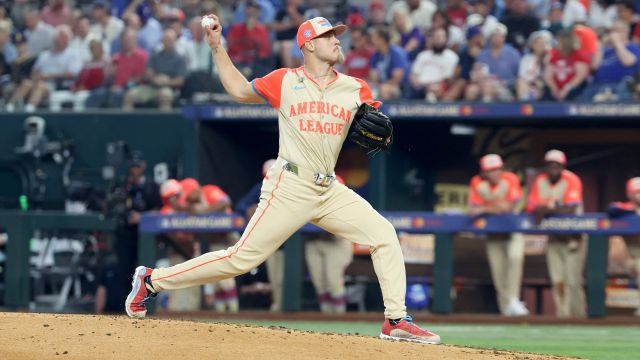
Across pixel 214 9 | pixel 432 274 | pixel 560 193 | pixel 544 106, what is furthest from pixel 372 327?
pixel 214 9

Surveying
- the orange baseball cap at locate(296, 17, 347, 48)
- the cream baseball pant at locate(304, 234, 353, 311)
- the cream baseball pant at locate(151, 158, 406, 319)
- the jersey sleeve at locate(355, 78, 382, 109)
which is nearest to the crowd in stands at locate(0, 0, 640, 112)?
the cream baseball pant at locate(304, 234, 353, 311)

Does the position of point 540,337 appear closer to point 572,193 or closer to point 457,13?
point 572,193

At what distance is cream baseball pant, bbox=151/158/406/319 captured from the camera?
698cm

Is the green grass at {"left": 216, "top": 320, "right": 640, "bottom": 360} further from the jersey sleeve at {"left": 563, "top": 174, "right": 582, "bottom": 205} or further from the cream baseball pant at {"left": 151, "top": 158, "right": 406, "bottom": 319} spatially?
the cream baseball pant at {"left": 151, "top": 158, "right": 406, "bottom": 319}

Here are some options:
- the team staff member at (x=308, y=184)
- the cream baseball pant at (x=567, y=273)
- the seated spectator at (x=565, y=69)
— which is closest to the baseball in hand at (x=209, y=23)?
the team staff member at (x=308, y=184)

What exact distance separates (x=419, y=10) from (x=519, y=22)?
4.74 feet

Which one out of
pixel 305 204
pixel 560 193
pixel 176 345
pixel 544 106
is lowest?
pixel 176 345

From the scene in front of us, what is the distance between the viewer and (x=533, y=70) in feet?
45.2

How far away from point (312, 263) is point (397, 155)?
2.42 meters

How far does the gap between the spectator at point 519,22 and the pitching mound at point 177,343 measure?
7.77 m

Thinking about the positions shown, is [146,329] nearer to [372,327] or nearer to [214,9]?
[372,327]

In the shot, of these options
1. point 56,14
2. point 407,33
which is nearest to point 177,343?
point 407,33

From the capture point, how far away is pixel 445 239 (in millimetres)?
12836

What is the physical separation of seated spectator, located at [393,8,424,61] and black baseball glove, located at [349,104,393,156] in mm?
7639
